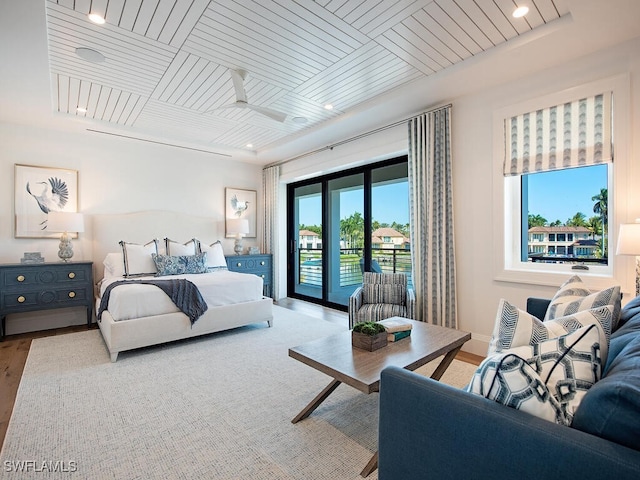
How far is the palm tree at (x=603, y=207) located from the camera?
2.71m

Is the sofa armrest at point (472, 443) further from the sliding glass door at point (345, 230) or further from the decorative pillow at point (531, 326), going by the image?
the sliding glass door at point (345, 230)

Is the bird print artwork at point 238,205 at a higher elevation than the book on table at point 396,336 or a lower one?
higher

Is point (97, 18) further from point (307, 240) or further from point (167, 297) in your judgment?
point (307, 240)

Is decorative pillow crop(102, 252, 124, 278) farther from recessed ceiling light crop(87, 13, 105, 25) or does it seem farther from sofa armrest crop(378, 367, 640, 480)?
sofa armrest crop(378, 367, 640, 480)

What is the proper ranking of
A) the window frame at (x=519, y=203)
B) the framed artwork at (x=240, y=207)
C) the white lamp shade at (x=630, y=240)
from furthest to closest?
the framed artwork at (x=240, y=207)
the window frame at (x=519, y=203)
the white lamp shade at (x=630, y=240)

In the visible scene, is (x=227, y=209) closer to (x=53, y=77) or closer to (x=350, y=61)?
(x=53, y=77)

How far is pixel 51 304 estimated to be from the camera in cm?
387

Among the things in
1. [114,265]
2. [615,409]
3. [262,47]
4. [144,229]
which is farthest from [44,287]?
[615,409]

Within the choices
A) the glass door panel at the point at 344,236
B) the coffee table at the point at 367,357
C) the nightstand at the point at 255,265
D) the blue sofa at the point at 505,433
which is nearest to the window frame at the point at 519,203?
the coffee table at the point at 367,357

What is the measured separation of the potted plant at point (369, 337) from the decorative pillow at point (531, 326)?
0.87 meters

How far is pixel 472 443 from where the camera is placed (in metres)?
0.93

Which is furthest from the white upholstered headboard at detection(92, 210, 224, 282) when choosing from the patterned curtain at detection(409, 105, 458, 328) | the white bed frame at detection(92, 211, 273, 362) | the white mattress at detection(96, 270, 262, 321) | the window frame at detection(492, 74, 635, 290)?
the window frame at detection(492, 74, 635, 290)

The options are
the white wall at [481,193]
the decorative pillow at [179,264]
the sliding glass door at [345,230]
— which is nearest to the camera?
the white wall at [481,193]

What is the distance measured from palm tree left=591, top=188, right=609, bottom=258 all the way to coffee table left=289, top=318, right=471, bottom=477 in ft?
5.05
